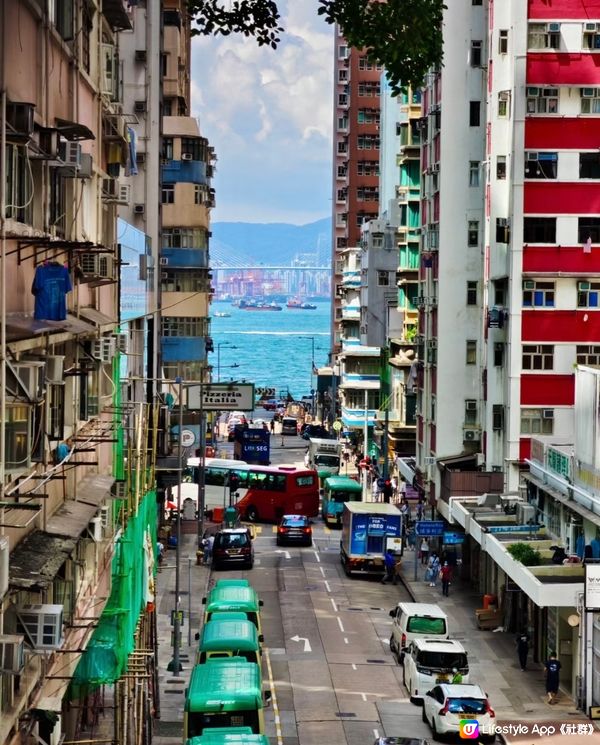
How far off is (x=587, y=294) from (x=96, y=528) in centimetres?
3128

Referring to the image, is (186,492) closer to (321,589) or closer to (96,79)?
(321,589)

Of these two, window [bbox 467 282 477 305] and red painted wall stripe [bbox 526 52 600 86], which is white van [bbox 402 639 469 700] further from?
window [bbox 467 282 477 305]

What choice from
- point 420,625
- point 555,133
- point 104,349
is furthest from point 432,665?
point 555,133

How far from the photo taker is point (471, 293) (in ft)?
209

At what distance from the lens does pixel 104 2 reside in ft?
94.1

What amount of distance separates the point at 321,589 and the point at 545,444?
12005 millimetres

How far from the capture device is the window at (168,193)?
8075 centimetres

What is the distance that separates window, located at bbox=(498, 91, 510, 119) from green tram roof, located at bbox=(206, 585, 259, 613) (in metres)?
19.7

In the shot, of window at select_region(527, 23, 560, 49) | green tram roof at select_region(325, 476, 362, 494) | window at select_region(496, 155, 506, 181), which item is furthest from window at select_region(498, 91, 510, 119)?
green tram roof at select_region(325, 476, 362, 494)

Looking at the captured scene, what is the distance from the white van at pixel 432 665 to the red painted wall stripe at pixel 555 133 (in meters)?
19.6

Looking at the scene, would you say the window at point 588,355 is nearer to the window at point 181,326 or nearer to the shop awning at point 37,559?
the window at point 181,326

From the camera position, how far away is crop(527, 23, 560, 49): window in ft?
172

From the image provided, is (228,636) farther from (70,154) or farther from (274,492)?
(274,492)

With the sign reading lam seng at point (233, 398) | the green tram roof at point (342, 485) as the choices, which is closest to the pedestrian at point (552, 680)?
the sign reading lam seng at point (233, 398)
